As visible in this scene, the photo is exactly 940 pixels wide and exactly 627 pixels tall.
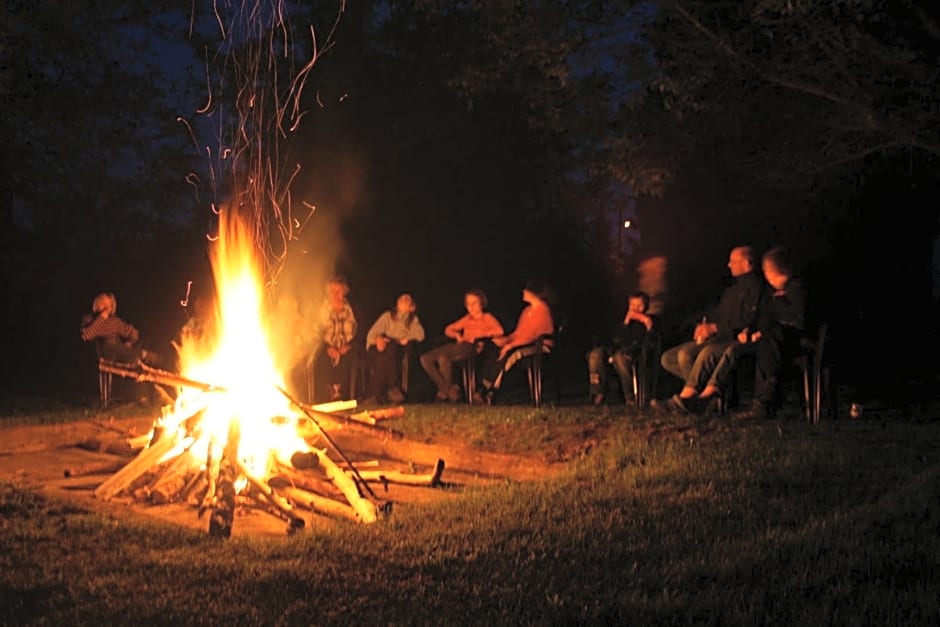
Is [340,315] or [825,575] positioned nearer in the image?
[825,575]

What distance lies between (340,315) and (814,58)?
549 cm

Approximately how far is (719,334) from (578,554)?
14.2ft

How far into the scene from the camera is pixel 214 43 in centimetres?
1505

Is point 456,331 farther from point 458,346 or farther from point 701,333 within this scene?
point 701,333

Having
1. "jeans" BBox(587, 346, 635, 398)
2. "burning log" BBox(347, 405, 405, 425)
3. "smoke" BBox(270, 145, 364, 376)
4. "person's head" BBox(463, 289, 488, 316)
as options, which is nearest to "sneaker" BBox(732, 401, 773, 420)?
"jeans" BBox(587, 346, 635, 398)

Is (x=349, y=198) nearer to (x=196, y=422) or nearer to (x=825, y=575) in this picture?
(x=196, y=422)

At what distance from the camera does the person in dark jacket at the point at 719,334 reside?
26.9ft

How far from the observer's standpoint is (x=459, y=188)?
17.5 metres

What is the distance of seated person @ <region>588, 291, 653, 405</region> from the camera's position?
9.30m

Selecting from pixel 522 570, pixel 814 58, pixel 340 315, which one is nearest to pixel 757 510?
pixel 522 570

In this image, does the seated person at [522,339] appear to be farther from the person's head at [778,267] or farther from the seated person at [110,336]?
the seated person at [110,336]

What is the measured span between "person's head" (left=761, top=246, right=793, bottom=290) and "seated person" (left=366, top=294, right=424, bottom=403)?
3839mm

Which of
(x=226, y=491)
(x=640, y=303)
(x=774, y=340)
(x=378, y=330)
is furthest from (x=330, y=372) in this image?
(x=226, y=491)

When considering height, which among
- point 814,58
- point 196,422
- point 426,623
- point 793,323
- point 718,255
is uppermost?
point 814,58
